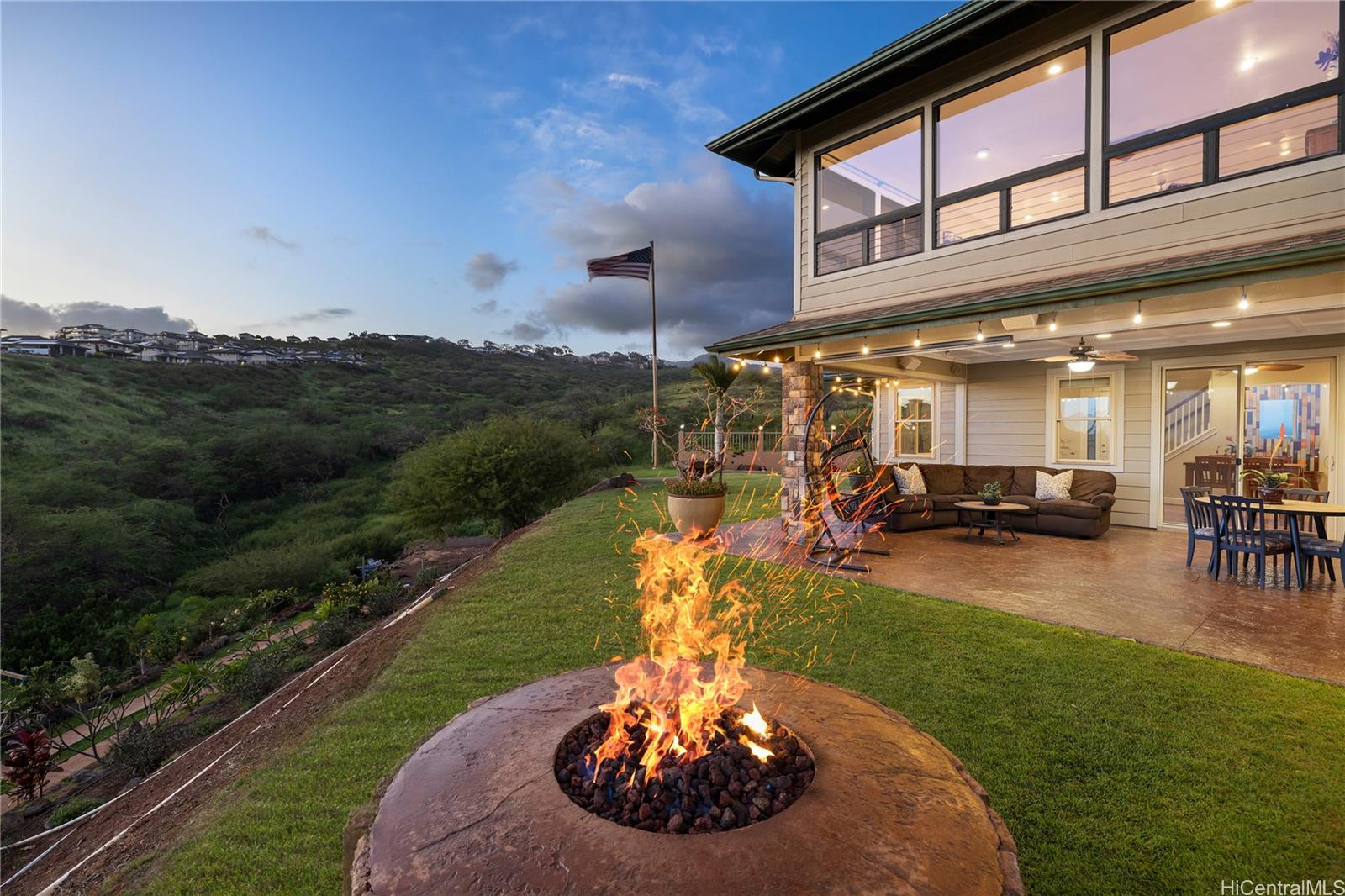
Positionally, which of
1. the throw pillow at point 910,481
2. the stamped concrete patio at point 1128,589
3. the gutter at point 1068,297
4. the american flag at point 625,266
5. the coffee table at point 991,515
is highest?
the american flag at point 625,266

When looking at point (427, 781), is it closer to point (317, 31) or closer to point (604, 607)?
point (604, 607)

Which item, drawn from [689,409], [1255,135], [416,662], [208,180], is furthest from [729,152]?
[689,409]

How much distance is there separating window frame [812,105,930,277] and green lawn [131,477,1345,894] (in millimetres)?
4944

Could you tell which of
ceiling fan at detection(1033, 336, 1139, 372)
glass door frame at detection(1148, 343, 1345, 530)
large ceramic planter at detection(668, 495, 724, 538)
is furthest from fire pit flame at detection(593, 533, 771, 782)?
glass door frame at detection(1148, 343, 1345, 530)

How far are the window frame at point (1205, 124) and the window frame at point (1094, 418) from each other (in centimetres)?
420

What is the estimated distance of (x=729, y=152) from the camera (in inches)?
341

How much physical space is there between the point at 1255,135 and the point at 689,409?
29.0m

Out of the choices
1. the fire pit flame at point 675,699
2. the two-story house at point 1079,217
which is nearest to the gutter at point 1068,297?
the two-story house at point 1079,217

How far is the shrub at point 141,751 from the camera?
16.4 ft

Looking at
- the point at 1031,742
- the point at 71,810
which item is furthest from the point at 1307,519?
the point at 71,810

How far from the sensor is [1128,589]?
18.8 feet

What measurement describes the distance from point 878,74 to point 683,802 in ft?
27.3

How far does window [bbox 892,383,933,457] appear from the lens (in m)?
11.4

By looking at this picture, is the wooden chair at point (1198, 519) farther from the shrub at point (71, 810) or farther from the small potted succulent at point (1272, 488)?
the shrub at point (71, 810)
